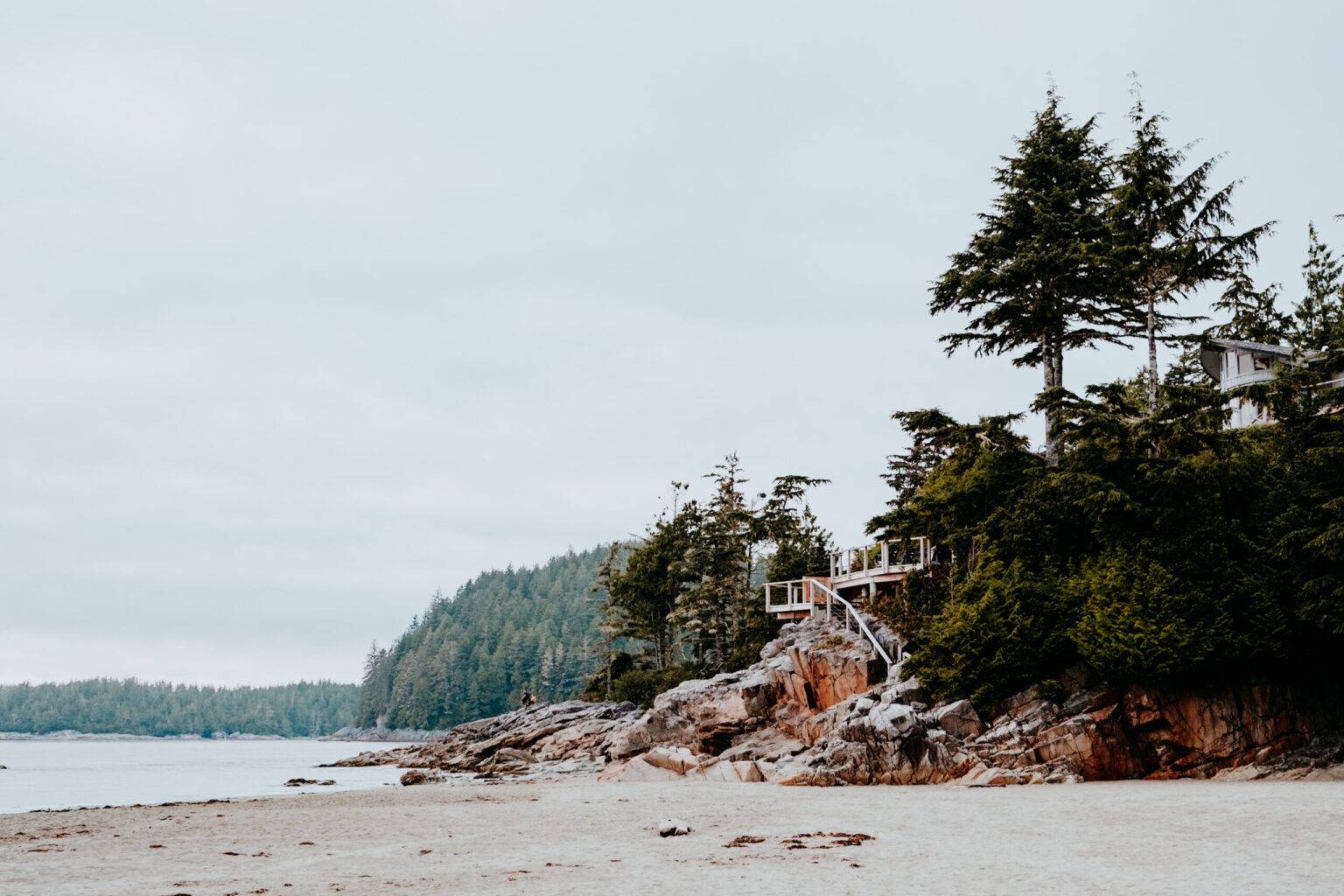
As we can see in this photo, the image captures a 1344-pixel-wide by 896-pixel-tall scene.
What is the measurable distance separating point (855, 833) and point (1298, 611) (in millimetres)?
14424

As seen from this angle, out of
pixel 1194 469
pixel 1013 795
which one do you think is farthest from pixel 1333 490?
pixel 1013 795

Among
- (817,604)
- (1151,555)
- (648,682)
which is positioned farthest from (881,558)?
(648,682)

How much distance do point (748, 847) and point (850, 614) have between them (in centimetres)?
2292

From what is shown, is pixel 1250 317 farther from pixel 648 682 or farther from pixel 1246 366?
pixel 648 682

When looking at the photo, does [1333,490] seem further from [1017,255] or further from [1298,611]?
[1017,255]

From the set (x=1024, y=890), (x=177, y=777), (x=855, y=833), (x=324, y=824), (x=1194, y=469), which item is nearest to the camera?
(x=1024, y=890)

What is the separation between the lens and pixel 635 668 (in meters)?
68.6

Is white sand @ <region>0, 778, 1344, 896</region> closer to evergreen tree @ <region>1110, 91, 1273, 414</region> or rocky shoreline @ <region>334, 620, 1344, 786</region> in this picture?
rocky shoreline @ <region>334, 620, 1344, 786</region>

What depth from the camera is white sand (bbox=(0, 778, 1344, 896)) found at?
1066 cm

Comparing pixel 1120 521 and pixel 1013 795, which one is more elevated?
pixel 1120 521

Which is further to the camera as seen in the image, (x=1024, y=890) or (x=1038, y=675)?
(x=1038, y=675)

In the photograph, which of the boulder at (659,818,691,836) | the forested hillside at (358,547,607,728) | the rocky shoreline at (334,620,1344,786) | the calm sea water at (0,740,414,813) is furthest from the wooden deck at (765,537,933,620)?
the forested hillside at (358,547,607,728)

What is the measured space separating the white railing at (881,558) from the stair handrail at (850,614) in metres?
0.78

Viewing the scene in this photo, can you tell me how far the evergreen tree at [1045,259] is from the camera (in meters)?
32.0
